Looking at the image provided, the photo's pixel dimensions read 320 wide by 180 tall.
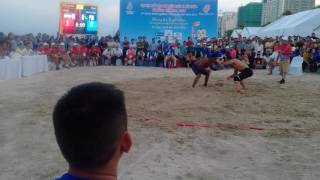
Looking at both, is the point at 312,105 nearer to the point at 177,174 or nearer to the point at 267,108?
the point at 267,108

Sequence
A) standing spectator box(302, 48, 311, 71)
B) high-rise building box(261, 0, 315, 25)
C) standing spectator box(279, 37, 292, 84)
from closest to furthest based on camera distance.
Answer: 1. standing spectator box(279, 37, 292, 84)
2. standing spectator box(302, 48, 311, 71)
3. high-rise building box(261, 0, 315, 25)

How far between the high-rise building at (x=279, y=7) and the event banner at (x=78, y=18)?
4324 centimetres

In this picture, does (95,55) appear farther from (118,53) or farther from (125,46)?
(125,46)

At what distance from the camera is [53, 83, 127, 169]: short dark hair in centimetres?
128

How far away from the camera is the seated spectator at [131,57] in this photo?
20.7 meters

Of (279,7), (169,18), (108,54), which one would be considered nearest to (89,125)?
(108,54)

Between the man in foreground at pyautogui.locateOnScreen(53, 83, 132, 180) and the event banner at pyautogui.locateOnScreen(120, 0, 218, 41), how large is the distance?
20605 mm

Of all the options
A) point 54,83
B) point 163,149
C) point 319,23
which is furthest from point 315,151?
point 319,23

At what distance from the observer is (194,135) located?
6.22 metres

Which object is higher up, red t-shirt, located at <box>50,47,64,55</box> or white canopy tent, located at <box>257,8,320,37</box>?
white canopy tent, located at <box>257,8,320,37</box>

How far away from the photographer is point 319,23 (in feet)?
80.0

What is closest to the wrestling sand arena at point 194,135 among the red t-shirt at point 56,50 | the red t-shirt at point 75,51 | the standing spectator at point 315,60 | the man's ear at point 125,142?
the man's ear at point 125,142

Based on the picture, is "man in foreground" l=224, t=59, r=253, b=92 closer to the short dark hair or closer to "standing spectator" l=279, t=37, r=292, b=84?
"standing spectator" l=279, t=37, r=292, b=84

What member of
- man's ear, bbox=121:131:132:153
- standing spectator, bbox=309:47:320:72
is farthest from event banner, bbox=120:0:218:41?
man's ear, bbox=121:131:132:153
